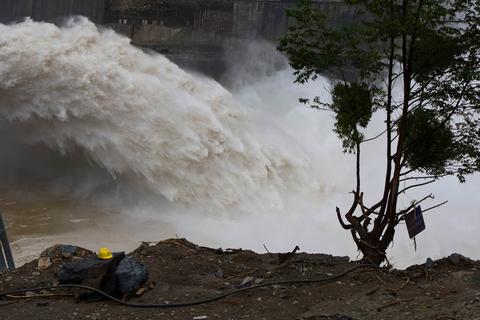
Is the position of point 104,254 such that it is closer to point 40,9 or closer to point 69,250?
point 69,250

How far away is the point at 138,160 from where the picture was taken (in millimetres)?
13430

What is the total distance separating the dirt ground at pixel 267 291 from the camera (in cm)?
506

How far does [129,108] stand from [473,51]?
350 inches

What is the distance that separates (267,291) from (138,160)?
8.37 m

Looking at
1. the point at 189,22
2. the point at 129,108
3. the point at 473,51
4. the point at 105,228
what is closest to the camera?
the point at 473,51

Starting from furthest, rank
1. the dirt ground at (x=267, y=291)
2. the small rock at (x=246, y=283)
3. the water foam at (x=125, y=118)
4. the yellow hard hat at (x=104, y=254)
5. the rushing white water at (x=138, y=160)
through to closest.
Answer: the water foam at (x=125, y=118) < the rushing white water at (x=138, y=160) < the small rock at (x=246, y=283) < the yellow hard hat at (x=104, y=254) < the dirt ground at (x=267, y=291)

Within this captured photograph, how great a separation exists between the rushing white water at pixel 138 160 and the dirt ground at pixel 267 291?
4.67 m

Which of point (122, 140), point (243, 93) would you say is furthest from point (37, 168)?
point (243, 93)

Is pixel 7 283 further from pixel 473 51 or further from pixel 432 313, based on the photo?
pixel 473 51

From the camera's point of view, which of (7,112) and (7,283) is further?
(7,112)

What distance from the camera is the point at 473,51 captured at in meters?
6.99

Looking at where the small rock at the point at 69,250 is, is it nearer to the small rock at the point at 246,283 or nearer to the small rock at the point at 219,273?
the small rock at the point at 219,273

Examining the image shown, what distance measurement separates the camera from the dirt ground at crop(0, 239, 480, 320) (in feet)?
16.6

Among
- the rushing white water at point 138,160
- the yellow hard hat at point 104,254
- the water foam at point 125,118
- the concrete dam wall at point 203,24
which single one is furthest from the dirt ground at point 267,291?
the concrete dam wall at point 203,24
